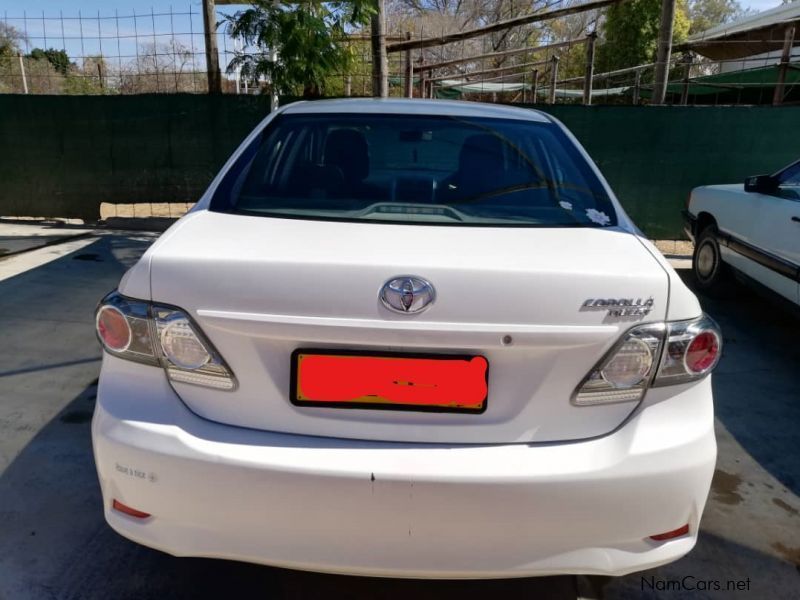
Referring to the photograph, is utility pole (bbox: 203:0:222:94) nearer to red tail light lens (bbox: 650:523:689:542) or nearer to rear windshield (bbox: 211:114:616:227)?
rear windshield (bbox: 211:114:616:227)


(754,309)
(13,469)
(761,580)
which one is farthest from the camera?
(754,309)

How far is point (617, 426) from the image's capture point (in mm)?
1646

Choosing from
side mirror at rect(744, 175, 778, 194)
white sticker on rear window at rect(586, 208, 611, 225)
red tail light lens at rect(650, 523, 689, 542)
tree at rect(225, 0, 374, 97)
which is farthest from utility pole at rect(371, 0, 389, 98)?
red tail light lens at rect(650, 523, 689, 542)

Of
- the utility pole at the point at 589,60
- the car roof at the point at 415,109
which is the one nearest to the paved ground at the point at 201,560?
the car roof at the point at 415,109

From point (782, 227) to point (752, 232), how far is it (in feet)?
1.52

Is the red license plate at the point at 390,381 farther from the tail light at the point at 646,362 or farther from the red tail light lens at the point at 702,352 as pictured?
the red tail light lens at the point at 702,352

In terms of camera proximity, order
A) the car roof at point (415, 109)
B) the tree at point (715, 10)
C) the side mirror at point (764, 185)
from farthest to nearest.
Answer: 1. the tree at point (715, 10)
2. the side mirror at point (764, 185)
3. the car roof at point (415, 109)

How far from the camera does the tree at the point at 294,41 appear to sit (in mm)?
6871

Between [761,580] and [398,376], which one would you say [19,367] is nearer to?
[398,376]

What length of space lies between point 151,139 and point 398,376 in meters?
7.55

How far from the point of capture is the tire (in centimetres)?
554

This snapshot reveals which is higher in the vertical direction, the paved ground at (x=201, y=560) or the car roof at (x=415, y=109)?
the car roof at (x=415, y=109)

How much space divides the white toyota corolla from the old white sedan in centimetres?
301

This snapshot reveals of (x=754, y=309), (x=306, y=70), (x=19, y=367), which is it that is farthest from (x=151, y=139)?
(x=754, y=309)
